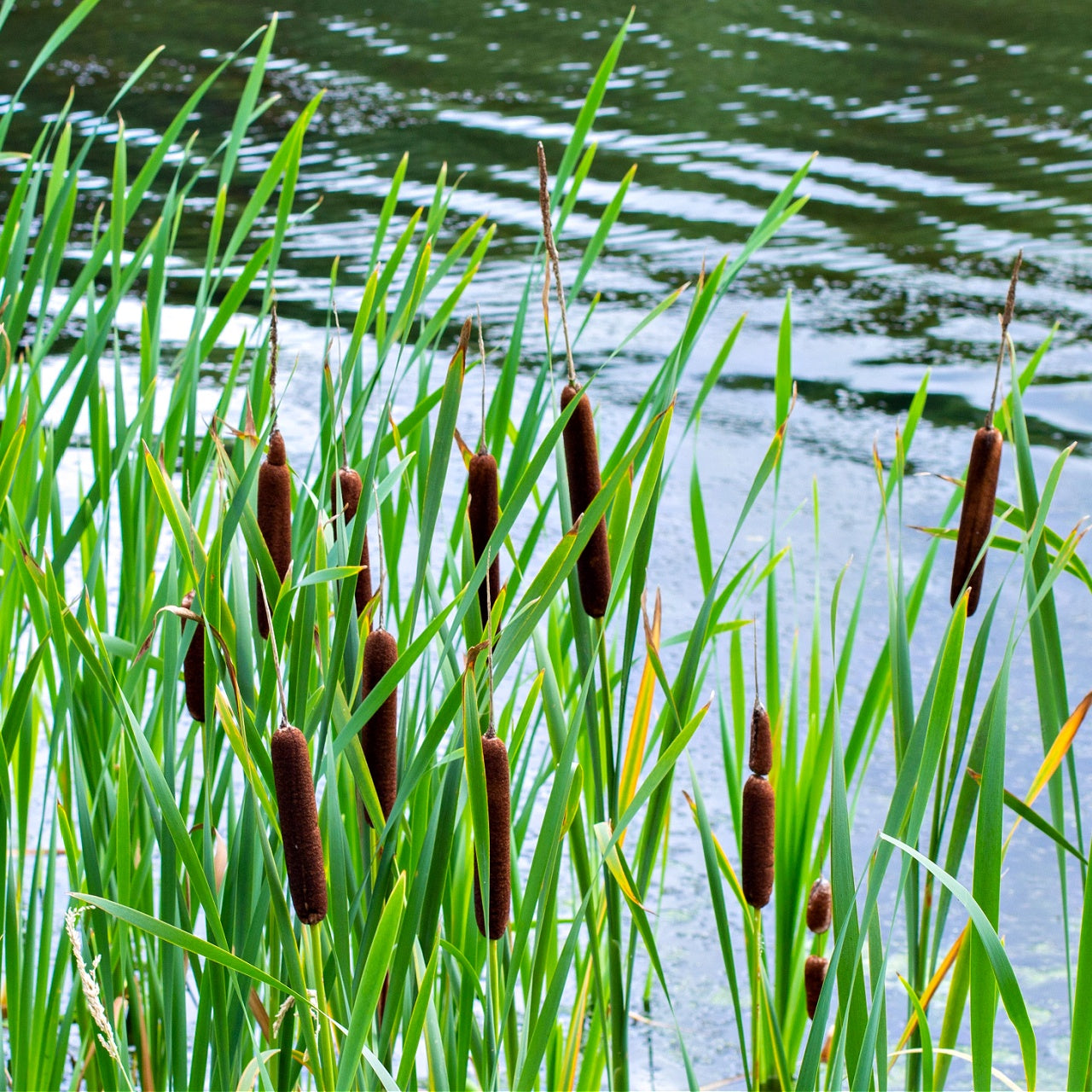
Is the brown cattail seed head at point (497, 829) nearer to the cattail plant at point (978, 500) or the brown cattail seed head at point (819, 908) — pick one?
the cattail plant at point (978, 500)

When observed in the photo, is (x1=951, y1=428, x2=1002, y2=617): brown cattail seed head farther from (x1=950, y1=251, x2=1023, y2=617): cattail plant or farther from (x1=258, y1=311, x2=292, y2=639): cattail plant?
(x1=258, y1=311, x2=292, y2=639): cattail plant

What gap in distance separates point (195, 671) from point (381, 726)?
0.53 ft

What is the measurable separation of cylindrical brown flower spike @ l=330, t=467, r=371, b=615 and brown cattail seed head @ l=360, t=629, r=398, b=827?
54mm

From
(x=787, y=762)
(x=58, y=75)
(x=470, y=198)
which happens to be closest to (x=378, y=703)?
(x=787, y=762)

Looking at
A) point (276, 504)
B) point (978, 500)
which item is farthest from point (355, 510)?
point (978, 500)

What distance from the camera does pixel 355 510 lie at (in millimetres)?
829

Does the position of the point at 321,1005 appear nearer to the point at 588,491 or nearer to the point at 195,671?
the point at 195,671

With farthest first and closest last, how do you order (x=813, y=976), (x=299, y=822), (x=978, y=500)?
(x=813, y=976) → (x=978, y=500) → (x=299, y=822)

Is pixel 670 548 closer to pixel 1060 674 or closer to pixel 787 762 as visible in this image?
pixel 787 762

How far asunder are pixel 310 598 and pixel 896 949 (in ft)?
4.34

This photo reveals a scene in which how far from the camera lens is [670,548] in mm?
2812

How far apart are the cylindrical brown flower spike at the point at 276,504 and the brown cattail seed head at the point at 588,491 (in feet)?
0.55

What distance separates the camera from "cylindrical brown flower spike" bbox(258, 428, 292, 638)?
2.64ft

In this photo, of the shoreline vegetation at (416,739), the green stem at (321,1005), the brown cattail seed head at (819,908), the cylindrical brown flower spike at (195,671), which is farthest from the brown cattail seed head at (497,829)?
the brown cattail seed head at (819,908)
